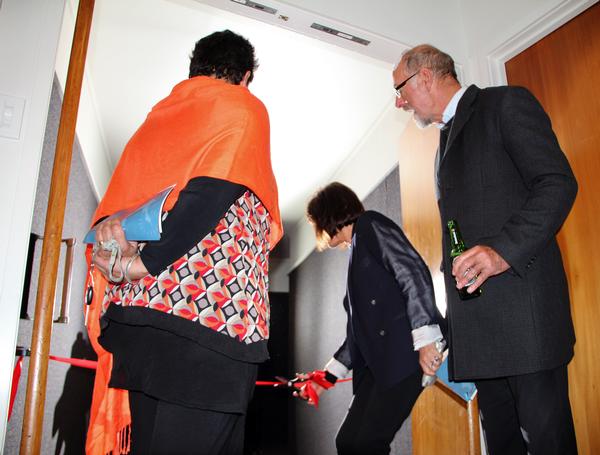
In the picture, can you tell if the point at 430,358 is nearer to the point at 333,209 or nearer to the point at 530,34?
the point at 333,209

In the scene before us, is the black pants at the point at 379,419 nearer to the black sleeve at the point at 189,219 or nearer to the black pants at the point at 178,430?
the black pants at the point at 178,430

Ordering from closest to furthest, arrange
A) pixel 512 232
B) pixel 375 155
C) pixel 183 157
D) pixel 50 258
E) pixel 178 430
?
pixel 178 430, pixel 183 157, pixel 512 232, pixel 50 258, pixel 375 155

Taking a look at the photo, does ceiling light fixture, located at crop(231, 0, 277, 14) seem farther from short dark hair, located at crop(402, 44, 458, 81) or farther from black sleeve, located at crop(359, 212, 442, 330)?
black sleeve, located at crop(359, 212, 442, 330)

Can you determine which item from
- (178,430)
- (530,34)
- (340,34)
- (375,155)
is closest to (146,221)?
(178,430)

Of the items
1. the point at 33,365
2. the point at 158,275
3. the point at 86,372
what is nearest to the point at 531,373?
the point at 158,275

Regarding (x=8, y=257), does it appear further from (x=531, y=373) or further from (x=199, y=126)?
(x=531, y=373)

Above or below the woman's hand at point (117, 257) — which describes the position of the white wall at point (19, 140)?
above

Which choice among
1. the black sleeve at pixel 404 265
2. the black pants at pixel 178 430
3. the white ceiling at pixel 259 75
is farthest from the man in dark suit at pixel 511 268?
the white ceiling at pixel 259 75

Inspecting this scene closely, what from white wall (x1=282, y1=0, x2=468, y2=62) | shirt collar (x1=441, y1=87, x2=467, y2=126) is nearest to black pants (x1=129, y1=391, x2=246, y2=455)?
shirt collar (x1=441, y1=87, x2=467, y2=126)

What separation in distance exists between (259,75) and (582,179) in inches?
92.2

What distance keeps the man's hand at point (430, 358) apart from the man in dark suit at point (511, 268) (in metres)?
0.18

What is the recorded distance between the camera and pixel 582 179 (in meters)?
1.53

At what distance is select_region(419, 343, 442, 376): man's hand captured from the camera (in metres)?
1.33

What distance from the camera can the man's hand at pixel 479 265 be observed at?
0.98m
